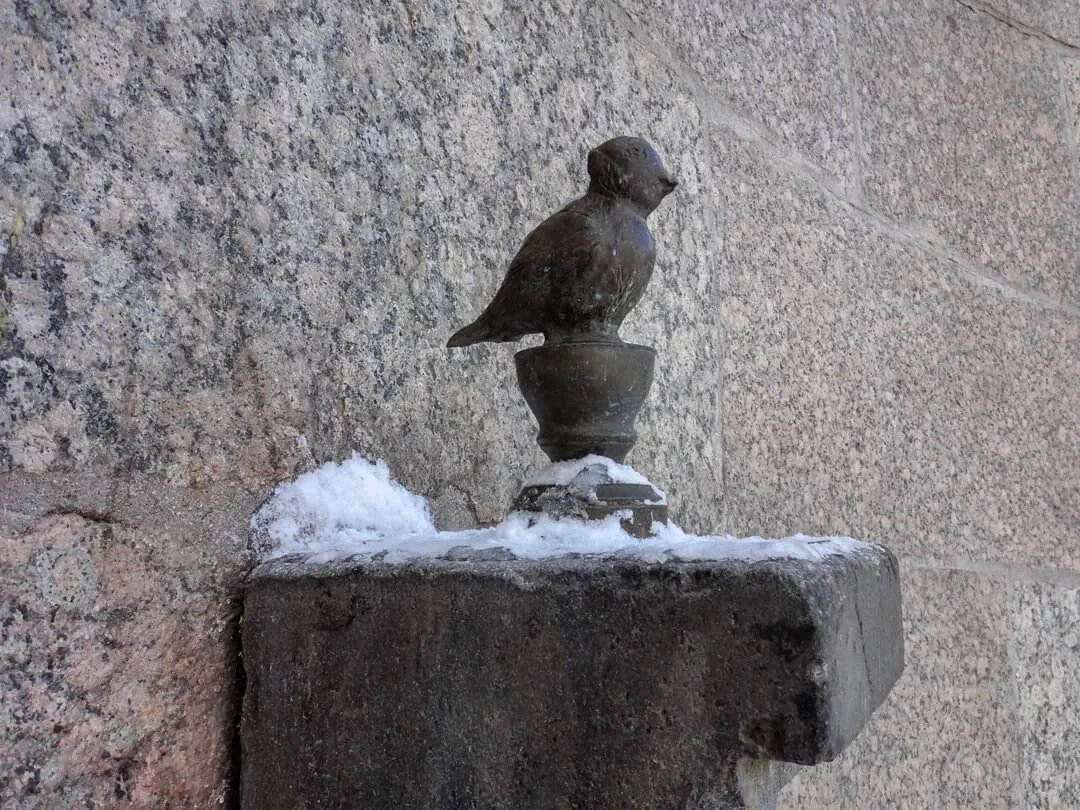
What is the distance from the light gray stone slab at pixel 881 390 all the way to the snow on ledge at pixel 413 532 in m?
0.59

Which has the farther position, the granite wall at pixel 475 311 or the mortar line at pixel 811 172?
the mortar line at pixel 811 172

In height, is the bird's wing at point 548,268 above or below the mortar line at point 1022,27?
below

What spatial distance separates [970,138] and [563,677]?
1.59 m

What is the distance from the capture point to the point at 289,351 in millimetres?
728

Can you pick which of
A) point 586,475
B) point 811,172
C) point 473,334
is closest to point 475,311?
point 473,334

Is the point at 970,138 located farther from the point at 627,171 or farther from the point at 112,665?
the point at 112,665

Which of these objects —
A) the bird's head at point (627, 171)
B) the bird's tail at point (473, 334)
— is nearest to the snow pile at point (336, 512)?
the bird's tail at point (473, 334)

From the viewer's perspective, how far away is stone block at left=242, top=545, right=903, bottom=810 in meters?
0.47

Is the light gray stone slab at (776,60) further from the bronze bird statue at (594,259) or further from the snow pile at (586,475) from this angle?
the snow pile at (586,475)

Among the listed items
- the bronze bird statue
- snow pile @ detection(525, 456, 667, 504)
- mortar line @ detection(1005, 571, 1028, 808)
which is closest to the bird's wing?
the bronze bird statue

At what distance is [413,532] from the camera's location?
2.53 feet

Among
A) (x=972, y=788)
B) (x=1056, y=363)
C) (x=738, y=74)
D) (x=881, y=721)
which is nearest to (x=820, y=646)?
(x=881, y=721)

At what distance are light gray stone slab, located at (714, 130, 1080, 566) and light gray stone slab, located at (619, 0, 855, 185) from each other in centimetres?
8

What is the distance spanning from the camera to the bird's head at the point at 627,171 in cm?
68
